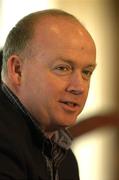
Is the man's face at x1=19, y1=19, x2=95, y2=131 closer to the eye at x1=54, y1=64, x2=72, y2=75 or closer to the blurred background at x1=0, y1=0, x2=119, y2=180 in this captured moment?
the eye at x1=54, y1=64, x2=72, y2=75

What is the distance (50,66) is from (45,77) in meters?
0.03

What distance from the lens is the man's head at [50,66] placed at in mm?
1096

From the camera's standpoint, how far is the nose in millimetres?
1089

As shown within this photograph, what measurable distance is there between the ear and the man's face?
0.01 metres

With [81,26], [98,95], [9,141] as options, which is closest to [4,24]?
[98,95]

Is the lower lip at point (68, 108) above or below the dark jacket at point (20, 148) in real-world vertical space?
above

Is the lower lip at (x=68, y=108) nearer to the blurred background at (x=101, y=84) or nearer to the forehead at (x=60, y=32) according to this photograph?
the forehead at (x=60, y=32)

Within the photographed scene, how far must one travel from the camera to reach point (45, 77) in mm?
1112

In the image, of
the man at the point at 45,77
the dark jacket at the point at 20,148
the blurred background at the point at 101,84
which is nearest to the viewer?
the dark jacket at the point at 20,148

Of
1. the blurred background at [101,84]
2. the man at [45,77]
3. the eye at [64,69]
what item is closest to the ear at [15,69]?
the man at [45,77]

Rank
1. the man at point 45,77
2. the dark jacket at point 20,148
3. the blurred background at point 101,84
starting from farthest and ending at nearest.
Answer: the blurred background at point 101,84 < the man at point 45,77 < the dark jacket at point 20,148

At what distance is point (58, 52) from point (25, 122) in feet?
0.59

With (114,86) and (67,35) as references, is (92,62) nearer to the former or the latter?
(67,35)

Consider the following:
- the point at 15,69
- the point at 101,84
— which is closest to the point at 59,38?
the point at 15,69
